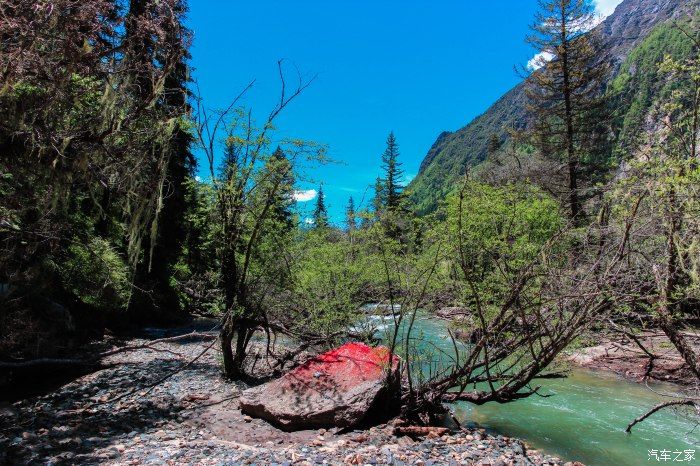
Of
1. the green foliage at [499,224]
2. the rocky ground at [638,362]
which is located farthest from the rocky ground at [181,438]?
the rocky ground at [638,362]

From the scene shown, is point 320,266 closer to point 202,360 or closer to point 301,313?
point 301,313

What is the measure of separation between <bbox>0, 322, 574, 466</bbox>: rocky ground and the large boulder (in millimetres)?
231

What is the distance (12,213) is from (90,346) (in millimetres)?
7698

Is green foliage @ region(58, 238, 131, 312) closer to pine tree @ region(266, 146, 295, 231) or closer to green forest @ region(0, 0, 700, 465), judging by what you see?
green forest @ region(0, 0, 700, 465)

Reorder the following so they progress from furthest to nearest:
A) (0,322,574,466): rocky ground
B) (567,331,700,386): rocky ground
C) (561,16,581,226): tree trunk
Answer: (561,16,581,226): tree trunk < (567,331,700,386): rocky ground < (0,322,574,466): rocky ground

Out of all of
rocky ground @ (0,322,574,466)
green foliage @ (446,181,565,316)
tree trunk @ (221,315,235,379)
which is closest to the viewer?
rocky ground @ (0,322,574,466)

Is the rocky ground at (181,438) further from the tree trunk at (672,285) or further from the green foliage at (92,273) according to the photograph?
the green foliage at (92,273)

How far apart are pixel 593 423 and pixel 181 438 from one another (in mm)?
7706

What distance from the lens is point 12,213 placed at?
6438mm

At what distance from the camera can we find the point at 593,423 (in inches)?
336

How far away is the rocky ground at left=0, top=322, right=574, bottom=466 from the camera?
566 cm

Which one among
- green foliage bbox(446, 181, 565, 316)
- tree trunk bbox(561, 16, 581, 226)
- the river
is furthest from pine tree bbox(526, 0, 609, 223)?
the river

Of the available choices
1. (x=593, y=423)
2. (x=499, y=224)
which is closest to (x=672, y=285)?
(x=593, y=423)

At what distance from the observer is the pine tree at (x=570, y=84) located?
801 inches
